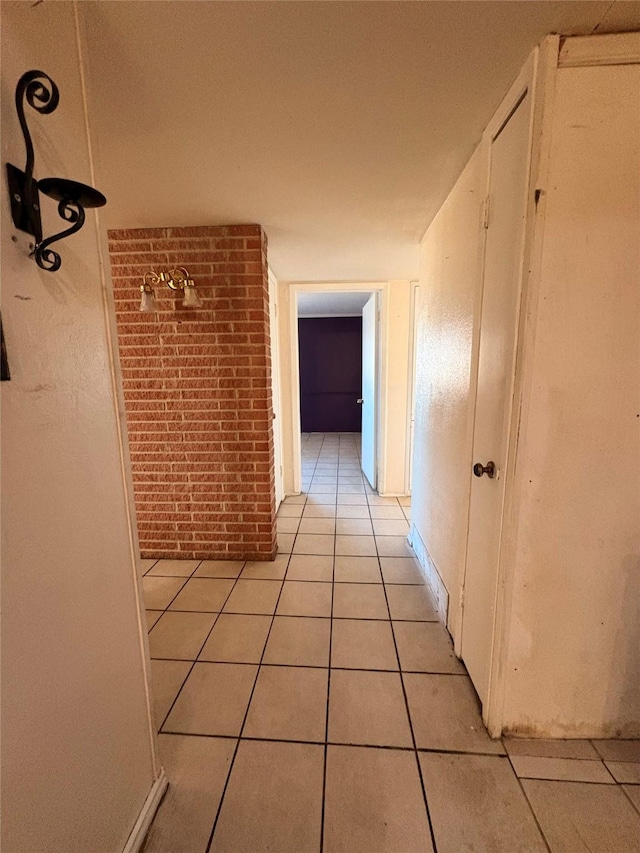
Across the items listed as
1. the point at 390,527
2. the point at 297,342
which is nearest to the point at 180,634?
the point at 390,527

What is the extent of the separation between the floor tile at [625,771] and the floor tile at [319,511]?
2159 millimetres

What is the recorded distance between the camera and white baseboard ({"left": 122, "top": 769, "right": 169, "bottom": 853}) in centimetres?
93

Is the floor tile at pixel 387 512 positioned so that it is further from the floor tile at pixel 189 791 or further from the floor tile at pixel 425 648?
the floor tile at pixel 189 791

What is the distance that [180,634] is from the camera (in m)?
1.76

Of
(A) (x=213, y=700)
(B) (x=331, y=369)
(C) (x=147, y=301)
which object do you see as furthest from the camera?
(B) (x=331, y=369)

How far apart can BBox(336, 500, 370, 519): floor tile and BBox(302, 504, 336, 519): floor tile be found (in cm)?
6

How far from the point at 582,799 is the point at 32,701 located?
1553mm

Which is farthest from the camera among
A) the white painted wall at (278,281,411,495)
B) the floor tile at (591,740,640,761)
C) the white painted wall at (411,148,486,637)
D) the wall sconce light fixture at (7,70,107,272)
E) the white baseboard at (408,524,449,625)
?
the white painted wall at (278,281,411,495)

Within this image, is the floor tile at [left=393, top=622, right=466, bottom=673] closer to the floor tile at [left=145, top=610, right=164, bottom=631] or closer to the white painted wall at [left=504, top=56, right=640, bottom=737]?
the white painted wall at [left=504, top=56, right=640, bottom=737]

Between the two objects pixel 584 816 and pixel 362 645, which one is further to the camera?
pixel 362 645

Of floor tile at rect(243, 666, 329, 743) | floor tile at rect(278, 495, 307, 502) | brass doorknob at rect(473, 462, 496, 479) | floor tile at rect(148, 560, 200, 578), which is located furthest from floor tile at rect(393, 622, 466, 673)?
floor tile at rect(278, 495, 307, 502)

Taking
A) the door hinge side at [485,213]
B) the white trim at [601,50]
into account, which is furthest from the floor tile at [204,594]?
the white trim at [601,50]

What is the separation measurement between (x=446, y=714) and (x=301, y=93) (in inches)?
87.8

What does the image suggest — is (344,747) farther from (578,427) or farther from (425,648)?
(578,427)
